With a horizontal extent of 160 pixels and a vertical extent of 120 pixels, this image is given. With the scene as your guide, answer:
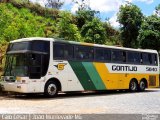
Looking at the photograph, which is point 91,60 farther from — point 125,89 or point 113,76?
point 125,89

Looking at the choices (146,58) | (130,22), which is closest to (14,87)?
(146,58)

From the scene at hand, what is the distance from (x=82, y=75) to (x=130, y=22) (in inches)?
725

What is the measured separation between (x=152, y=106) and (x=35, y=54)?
20.0 feet

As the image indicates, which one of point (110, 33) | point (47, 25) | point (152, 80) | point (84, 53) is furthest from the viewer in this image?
point (110, 33)

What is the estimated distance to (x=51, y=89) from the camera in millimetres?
19453

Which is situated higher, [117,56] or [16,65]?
[117,56]

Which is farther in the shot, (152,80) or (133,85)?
(152,80)

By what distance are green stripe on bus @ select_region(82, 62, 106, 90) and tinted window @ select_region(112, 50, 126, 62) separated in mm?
1745

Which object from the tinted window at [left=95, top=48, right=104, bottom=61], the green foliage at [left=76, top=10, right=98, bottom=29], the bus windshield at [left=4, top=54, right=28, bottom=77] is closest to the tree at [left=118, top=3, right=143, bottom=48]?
the green foliage at [left=76, top=10, right=98, bottom=29]

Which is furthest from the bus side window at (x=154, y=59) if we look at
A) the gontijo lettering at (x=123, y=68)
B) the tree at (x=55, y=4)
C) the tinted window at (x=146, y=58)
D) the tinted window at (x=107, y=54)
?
the tree at (x=55, y=4)

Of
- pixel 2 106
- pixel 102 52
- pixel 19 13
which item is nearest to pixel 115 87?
pixel 102 52

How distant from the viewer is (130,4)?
128 ft

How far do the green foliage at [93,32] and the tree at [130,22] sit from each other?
2399 millimetres

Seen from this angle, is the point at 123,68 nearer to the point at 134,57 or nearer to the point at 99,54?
the point at 134,57
